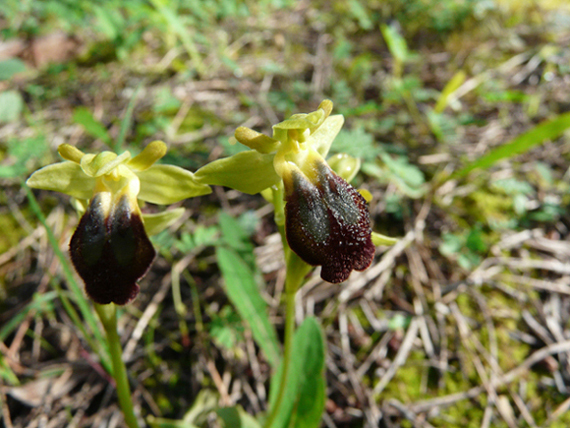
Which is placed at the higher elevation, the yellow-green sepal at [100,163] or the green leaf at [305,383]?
the yellow-green sepal at [100,163]

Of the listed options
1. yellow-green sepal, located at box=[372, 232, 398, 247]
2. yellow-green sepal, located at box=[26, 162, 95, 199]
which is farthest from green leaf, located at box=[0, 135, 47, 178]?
yellow-green sepal, located at box=[372, 232, 398, 247]

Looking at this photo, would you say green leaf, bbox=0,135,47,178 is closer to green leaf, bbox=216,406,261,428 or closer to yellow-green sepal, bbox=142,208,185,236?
yellow-green sepal, bbox=142,208,185,236

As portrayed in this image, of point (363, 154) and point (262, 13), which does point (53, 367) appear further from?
point (262, 13)

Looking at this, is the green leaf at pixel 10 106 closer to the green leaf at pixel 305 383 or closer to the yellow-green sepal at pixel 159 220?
the yellow-green sepal at pixel 159 220

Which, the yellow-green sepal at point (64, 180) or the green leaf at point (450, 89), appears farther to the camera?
the green leaf at point (450, 89)

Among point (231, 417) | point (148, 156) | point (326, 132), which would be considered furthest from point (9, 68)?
point (231, 417)

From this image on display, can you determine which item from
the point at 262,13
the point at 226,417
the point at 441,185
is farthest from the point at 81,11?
the point at 226,417

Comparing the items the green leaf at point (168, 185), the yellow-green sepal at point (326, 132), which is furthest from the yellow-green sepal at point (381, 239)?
the green leaf at point (168, 185)

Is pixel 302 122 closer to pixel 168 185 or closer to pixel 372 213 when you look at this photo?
pixel 168 185
